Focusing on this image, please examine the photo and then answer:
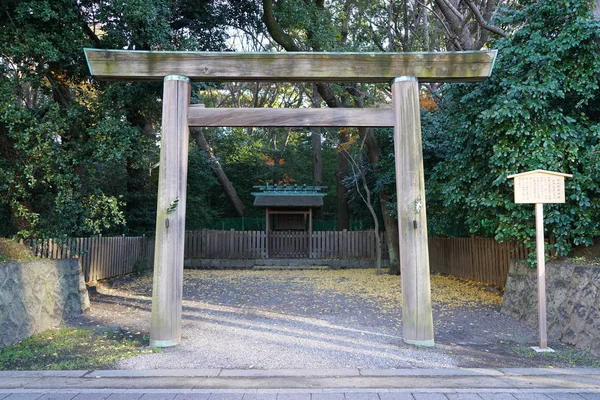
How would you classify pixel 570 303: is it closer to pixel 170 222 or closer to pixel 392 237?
pixel 170 222

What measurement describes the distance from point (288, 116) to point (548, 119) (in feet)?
13.9

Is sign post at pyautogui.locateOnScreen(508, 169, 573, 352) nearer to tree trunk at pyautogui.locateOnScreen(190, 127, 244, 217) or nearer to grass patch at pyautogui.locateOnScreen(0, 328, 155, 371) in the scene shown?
grass patch at pyautogui.locateOnScreen(0, 328, 155, 371)

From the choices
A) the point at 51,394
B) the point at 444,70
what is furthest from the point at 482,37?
the point at 51,394

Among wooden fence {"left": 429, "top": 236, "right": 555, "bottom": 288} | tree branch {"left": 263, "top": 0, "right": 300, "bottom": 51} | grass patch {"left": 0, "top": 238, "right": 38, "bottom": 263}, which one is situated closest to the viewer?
grass patch {"left": 0, "top": 238, "right": 38, "bottom": 263}

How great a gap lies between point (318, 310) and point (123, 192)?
1090 centimetres

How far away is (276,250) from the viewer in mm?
19109

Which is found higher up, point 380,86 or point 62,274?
point 380,86

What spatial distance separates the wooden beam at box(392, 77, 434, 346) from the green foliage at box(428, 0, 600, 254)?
1619 mm

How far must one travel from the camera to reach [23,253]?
744 cm

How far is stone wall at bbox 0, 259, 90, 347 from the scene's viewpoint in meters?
6.09

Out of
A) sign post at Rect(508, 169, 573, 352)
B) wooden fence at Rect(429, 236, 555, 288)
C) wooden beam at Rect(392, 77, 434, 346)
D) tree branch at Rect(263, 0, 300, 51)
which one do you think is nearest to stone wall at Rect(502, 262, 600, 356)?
sign post at Rect(508, 169, 573, 352)

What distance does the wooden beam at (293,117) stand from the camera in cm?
634

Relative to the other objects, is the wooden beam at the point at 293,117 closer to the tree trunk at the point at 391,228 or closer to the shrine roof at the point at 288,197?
the tree trunk at the point at 391,228

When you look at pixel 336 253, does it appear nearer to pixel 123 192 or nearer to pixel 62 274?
pixel 123 192
